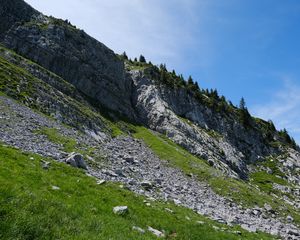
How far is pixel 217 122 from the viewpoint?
402 ft

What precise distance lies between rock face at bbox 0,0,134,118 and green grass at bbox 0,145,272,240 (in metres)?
67.5

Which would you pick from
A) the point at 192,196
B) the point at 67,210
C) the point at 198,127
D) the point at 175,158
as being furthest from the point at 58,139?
the point at 198,127

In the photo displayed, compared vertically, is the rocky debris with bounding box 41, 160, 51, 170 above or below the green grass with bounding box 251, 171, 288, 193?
below

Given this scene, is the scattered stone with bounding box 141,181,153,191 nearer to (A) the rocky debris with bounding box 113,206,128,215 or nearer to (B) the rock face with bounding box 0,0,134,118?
(A) the rocky debris with bounding box 113,206,128,215

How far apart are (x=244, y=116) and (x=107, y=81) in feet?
245

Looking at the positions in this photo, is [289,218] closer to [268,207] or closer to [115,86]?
[268,207]

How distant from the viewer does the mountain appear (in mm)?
34094

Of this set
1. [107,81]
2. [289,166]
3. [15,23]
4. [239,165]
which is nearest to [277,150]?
[289,166]

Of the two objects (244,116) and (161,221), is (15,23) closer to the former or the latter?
(161,221)

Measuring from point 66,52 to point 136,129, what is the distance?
97.5 ft

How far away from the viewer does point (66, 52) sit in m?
88.2

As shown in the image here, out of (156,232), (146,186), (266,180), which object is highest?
(266,180)

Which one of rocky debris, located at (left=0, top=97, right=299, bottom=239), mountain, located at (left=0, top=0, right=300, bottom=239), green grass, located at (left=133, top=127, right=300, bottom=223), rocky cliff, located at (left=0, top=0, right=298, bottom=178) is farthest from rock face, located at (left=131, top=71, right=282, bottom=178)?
rocky debris, located at (left=0, top=97, right=299, bottom=239)

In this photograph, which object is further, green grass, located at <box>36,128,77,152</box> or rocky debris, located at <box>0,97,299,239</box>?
green grass, located at <box>36,128,77,152</box>
